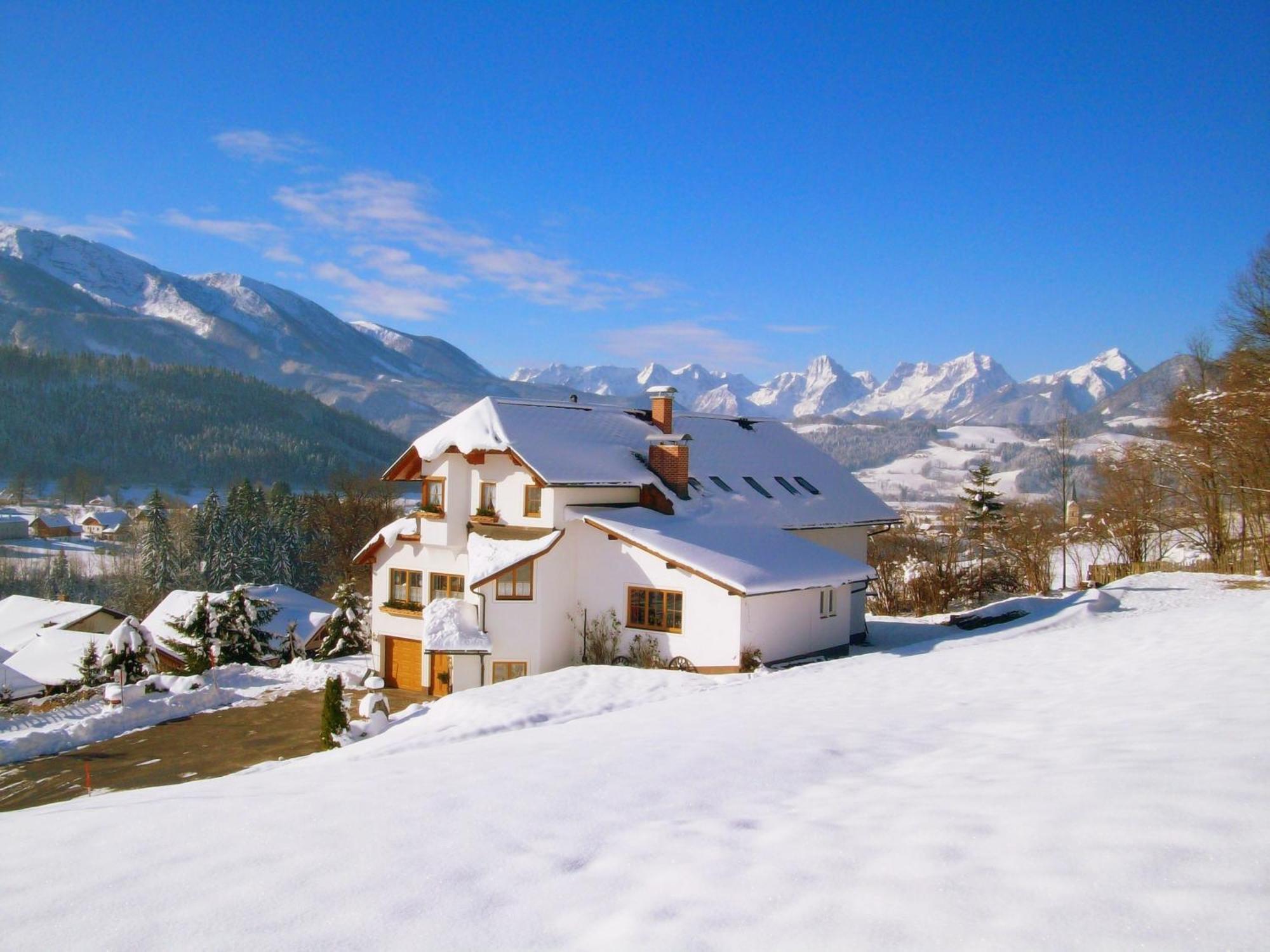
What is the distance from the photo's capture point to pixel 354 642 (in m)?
30.8

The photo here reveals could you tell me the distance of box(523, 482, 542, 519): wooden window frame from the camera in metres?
21.7

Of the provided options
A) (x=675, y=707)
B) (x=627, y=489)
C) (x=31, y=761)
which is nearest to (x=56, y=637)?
(x=31, y=761)

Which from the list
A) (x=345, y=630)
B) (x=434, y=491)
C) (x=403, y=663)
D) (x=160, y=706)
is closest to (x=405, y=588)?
(x=403, y=663)

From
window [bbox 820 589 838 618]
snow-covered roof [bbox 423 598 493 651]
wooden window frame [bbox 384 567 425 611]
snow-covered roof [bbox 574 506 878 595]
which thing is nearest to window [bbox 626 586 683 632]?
snow-covered roof [bbox 574 506 878 595]

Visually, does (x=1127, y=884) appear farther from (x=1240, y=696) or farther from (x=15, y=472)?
(x=15, y=472)

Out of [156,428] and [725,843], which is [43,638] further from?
[156,428]

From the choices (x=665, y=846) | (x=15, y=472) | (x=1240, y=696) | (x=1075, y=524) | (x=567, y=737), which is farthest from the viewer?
(x=15, y=472)

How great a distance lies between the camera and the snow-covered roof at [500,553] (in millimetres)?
20144

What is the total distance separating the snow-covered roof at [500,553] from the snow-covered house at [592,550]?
51 mm

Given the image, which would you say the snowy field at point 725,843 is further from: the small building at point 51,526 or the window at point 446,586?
the small building at point 51,526

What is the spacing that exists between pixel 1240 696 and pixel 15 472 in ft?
532

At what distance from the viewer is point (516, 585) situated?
2050cm

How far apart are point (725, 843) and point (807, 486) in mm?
24594

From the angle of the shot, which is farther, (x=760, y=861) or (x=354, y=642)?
(x=354, y=642)
